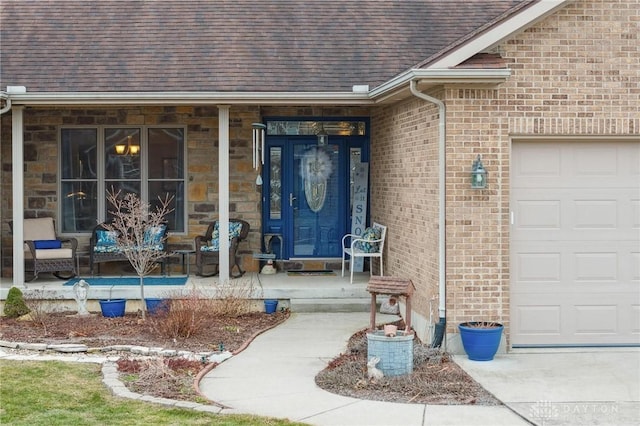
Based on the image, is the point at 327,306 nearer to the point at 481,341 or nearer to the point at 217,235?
the point at 217,235

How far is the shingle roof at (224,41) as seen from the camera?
1266cm

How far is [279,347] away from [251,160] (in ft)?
15.7

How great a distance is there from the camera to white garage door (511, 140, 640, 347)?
31.4 feet

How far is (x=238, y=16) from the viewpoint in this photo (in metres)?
14.5

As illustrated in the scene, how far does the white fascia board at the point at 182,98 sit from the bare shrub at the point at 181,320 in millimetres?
2927

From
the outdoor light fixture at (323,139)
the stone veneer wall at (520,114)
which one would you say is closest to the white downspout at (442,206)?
the stone veneer wall at (520,114)

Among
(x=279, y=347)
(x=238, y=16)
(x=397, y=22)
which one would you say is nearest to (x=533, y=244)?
(x=279, y=347)

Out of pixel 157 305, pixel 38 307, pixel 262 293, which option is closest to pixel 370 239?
pixel 262 293

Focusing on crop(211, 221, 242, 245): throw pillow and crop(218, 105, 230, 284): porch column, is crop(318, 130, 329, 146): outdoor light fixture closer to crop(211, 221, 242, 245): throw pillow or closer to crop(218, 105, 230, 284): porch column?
crop(211, 221, 242, 245): throw pillow

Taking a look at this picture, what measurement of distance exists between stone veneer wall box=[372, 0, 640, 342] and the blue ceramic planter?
34 centimetres

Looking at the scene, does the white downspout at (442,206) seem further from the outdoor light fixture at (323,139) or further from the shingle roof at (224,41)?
the outdoor light fixture at (323,139)

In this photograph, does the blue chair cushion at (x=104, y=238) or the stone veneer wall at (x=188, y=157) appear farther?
the stone veneer wall at (x=188, y=157)

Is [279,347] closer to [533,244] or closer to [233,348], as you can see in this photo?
[233,348]

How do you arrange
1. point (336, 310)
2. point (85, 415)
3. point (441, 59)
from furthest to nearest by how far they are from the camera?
point (336, 310) < point (441, 59) < point (85, 415)
